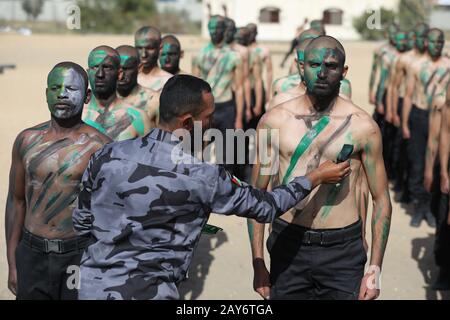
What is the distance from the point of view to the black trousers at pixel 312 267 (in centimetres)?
413

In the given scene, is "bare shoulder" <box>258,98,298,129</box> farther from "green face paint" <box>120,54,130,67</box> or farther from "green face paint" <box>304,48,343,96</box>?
"green face paint" <box>120,54,130,67</box>

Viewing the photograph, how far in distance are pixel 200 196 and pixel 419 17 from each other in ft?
183

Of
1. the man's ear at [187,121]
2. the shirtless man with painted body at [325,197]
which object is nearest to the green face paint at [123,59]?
the shirtless man with painted body at [325,197]

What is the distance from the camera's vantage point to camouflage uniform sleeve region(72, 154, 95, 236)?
329 cm

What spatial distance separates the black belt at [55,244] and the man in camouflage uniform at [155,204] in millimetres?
693

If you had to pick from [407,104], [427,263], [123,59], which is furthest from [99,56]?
[407,104]

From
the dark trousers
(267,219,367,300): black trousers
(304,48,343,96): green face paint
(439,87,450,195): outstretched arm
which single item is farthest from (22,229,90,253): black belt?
the dark trousers

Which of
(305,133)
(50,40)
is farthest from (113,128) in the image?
(50,40)

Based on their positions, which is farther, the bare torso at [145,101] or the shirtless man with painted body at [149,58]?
the shirtless man with painted body at [149,58]

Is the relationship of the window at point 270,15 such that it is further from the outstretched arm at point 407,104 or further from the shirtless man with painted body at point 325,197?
the shirtless man with painted body at point 325,197

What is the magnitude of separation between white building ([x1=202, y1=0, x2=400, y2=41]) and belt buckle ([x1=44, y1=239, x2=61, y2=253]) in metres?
45.7

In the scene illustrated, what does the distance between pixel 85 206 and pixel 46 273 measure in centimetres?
82

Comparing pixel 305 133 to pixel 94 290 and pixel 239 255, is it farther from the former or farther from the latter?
pixel 239 255

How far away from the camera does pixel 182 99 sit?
324cm
